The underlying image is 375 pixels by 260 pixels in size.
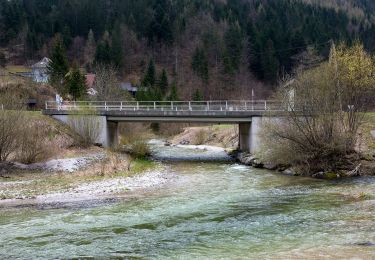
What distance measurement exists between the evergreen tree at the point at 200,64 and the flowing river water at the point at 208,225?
86.8m

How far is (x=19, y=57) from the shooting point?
433ft

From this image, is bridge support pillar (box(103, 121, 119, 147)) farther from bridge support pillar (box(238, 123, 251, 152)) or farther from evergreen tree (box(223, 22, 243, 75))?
evergreen tree (box(223, 22, 243, 75))

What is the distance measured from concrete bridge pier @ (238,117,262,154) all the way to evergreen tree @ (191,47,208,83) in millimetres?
61397

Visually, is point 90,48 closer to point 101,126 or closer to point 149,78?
point 149,78

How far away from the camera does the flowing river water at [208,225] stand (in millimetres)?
14414

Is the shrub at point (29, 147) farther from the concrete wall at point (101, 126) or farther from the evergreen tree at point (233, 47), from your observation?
the evergreen tree at point (233, 47)

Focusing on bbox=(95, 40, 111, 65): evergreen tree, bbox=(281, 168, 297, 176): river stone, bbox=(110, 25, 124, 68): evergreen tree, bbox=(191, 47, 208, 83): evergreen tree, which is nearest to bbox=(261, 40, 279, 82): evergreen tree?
bbox=(191, 47, 208, 83): evergreen tree

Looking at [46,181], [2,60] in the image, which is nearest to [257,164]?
[46,181]

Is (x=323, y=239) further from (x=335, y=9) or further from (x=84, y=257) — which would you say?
(x=335, y=9)

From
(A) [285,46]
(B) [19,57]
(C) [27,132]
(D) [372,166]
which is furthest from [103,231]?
(B) [19,57]

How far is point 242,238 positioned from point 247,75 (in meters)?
104

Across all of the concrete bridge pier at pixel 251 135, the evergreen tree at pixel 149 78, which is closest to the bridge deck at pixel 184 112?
the concrete bridge pier at pixel 251 135

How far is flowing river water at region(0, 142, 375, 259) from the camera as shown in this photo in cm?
1441

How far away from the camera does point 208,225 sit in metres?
18.0
